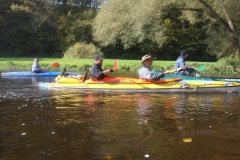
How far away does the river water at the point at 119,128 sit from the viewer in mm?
5090

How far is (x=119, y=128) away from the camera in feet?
21.3

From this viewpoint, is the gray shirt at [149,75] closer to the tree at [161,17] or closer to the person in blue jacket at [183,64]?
the person in blue jacket at [183,64]

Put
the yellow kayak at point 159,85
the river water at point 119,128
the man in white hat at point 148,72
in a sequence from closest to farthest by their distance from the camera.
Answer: the river water at point 119,128 → the man in white hat at point 148,72 → the yellow kayak at point 159,85

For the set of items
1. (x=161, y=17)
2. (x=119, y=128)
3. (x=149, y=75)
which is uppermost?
(x=161, y=17)

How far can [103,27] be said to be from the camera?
25234 mm

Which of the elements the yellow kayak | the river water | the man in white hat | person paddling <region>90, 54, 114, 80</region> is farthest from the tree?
the river water

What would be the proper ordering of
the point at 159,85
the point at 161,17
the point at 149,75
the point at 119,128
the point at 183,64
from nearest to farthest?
the point at 119,128 < the point at 149,75 < the point at 159,85 < the point at 183,64 < the point at 161,17

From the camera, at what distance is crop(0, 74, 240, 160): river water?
509 cm

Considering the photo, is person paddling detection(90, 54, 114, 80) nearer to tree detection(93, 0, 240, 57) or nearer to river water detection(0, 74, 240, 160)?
river water detection(0, 74, 240, 160)

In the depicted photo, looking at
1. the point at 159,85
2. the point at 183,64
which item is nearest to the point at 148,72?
the point at 159,85

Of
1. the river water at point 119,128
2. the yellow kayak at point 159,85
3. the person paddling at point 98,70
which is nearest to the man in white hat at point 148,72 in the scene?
the yellow kayak at point 159,85

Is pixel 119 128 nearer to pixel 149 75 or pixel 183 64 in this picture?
→ pixel 149 75

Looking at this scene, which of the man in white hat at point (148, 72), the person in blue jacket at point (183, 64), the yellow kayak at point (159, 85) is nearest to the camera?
the man in white hat at point (148, 72)

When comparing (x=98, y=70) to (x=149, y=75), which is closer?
(x=149, y=75)
